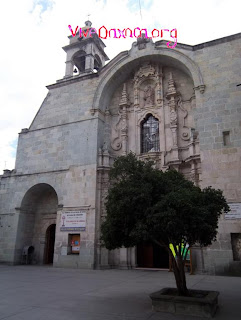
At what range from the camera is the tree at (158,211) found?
21.3 feet

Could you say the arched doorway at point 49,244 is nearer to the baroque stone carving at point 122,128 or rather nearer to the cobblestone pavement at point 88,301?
the baroque stone carving at point 122,128

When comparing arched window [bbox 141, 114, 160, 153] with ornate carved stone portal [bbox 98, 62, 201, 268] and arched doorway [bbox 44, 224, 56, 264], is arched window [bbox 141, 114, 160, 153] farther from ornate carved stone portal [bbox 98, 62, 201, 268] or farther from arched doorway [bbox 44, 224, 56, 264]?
arched doorway [bbox 44, 224, 56, 264]

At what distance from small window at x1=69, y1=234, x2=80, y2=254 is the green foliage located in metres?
9.78

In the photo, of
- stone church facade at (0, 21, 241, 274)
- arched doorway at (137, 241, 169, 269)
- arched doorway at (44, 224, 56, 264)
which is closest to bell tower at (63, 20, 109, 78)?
stone church facade at (0, 21, 241, 274)

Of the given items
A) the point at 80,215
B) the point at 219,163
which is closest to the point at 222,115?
the point at 219,163

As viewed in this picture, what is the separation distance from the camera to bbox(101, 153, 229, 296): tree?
6.49 m

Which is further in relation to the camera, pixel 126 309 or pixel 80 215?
pixel 80 215

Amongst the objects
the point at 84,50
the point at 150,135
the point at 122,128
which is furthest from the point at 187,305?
the point at 84,50

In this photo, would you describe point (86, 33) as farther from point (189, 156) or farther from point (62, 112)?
point (189, 156)

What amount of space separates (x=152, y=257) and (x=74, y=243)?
482 centimetres

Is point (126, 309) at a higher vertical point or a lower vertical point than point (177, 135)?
lower

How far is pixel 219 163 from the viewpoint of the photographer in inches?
551

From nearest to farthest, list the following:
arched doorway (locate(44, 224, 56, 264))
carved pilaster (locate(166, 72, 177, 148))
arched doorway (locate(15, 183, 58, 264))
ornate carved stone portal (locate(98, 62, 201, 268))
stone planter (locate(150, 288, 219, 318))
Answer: stone planter (locate(150, 288, 219, 318)), ornate carved stone portal (locate(98, 62, 201, 268)), carved pilaster (locate(166, 72, 177, 148)), arched doorway (locate(15, 183, 58, 264)), arched doorway (locate(44, 224, 56, 264))

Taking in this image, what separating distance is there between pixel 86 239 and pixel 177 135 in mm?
8426
